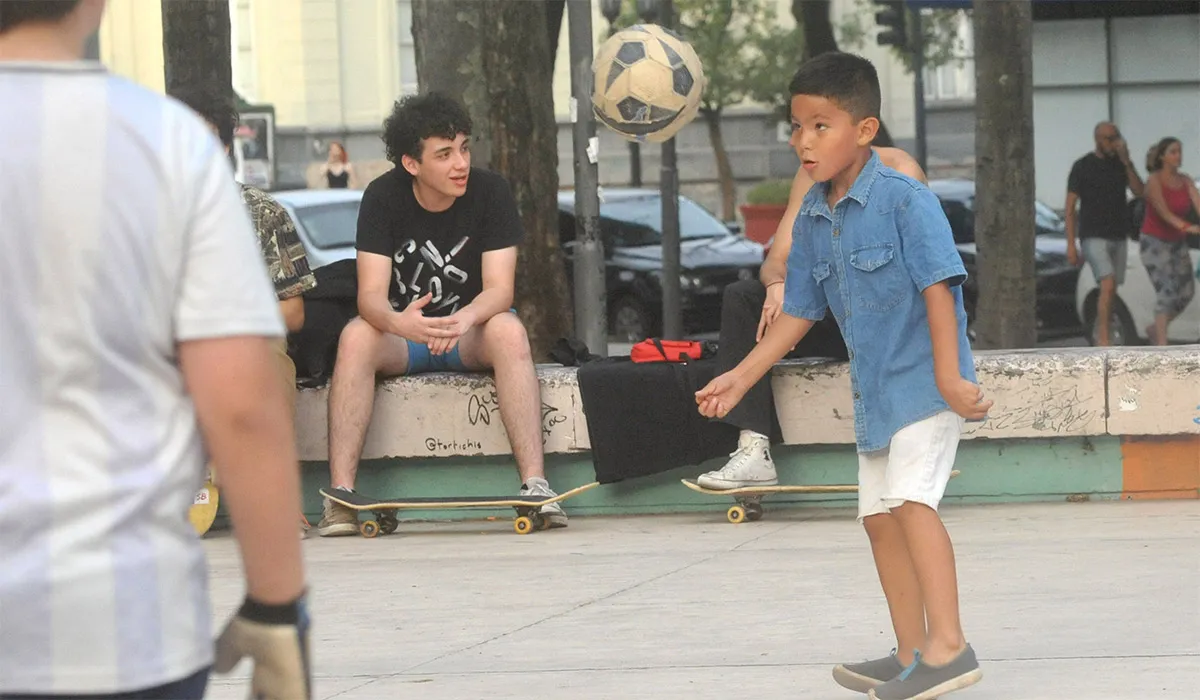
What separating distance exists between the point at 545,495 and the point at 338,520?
84 centimetres

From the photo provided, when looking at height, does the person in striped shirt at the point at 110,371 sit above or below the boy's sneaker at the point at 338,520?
above

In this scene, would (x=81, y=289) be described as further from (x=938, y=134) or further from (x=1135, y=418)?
(x=938, y=134)

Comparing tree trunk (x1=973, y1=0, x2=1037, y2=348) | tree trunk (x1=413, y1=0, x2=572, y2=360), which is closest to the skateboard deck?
tree trunk (x1=413, y1=0, x2=572, y2=360)

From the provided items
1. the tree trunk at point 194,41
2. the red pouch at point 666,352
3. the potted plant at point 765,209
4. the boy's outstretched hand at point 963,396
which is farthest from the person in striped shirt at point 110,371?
the potted plant at point 765,209

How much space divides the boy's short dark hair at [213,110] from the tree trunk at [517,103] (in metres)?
2.30

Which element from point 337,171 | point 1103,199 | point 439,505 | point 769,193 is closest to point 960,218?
point 1103,199

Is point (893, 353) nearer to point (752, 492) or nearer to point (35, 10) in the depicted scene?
point (35, 10)

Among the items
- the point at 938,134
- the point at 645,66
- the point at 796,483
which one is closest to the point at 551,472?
the point at 796,483

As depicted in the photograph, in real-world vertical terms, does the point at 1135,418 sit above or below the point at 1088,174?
below

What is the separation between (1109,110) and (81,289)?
23.4 m

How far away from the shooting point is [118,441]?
203 cm

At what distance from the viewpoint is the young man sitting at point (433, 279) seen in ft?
23.8

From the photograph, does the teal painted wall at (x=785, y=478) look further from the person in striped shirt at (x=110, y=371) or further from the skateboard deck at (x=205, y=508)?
the person in striped shirt at (x=110, y=371)

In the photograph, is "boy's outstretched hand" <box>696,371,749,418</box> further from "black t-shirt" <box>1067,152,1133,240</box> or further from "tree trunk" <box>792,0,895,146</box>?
"tree trunk" <box>792,0,895,146</box>
